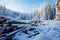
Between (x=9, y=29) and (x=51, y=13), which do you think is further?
(x=51, y=13)

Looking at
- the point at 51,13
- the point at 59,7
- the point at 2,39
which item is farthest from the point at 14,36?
the point at 51,13

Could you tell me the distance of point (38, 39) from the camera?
8.89m

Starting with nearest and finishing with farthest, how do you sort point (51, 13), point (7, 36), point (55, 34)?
point (7, 36) < point (55, 34) < point (51, 13)

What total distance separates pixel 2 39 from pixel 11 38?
0.86 metres

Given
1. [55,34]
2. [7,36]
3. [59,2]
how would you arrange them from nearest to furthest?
[7,36], [55,34], [59,2]

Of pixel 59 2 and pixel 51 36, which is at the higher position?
pixel 59 2

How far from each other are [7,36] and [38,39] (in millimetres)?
2045

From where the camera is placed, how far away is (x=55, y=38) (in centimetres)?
948

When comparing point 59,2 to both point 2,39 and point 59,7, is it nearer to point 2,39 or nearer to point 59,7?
point 59,7

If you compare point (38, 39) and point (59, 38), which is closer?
point (38, 39)

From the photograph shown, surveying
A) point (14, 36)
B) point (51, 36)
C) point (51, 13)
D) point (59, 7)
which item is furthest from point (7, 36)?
point (51, 13)

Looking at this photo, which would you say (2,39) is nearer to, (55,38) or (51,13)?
(55,38)

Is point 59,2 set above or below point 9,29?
above

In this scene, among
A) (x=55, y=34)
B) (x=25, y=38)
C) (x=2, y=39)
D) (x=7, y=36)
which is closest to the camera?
(x=2, y=39)
